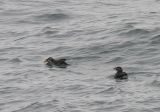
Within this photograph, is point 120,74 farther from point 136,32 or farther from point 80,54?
point 136,32

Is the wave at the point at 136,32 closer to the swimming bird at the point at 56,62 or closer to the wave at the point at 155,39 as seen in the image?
the wave at the point at 155,39

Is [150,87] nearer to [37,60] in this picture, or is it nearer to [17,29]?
[37,60]

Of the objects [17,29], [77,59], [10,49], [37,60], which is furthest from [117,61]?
[17,29]

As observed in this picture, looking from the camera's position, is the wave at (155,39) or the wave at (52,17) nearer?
the wave at (155,39)

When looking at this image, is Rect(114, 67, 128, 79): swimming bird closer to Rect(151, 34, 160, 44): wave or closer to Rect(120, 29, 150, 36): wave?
Rect(151, 34, 160, 44): wave

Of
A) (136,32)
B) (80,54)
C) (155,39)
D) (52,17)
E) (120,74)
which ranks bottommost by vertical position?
(120,74)

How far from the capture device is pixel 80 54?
23.0m

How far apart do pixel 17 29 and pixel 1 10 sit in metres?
4.28

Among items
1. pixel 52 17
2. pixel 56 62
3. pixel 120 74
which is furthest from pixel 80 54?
pixel 52 17

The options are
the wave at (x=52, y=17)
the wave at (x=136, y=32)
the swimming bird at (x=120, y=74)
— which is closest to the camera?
the swimming bird at (x=120, y=74)

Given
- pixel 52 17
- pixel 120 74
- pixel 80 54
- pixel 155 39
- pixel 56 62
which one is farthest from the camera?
pixel 52 17

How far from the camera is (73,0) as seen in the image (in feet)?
110

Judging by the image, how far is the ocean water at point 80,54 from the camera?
693 inches

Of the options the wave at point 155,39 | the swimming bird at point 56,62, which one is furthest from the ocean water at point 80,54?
the swimming bird at point 56,62
